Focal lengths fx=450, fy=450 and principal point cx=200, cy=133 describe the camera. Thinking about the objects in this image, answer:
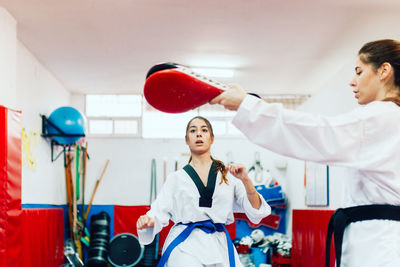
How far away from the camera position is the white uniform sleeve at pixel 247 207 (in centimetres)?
290

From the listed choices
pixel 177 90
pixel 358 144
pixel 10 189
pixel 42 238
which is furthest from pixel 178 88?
pixel 42 238

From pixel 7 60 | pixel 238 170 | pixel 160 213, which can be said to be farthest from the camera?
pixel 7 60

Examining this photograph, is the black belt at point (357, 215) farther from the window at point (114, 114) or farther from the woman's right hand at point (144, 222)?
the window at point (114, 114)

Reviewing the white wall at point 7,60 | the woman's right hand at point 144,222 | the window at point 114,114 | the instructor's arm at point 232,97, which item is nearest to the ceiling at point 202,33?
the white wall at point 7,60

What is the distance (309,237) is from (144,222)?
12.8 feet

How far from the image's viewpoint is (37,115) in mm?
7055

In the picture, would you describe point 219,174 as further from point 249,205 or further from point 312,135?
point 312,135

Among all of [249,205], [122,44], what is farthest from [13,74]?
[249,205]

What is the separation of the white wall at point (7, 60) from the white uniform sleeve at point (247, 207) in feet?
9.92

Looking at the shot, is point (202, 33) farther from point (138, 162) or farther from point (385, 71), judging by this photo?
point (385, 71)

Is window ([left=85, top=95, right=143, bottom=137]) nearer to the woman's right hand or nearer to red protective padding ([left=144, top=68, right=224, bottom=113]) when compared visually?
the woman's right hand

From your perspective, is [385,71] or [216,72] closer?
[385,71]

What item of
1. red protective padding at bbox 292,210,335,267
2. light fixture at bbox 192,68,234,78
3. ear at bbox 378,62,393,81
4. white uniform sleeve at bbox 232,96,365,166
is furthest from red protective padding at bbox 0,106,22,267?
light fixture at bbox 192,68,234,78

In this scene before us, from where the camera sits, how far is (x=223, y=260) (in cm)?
292
